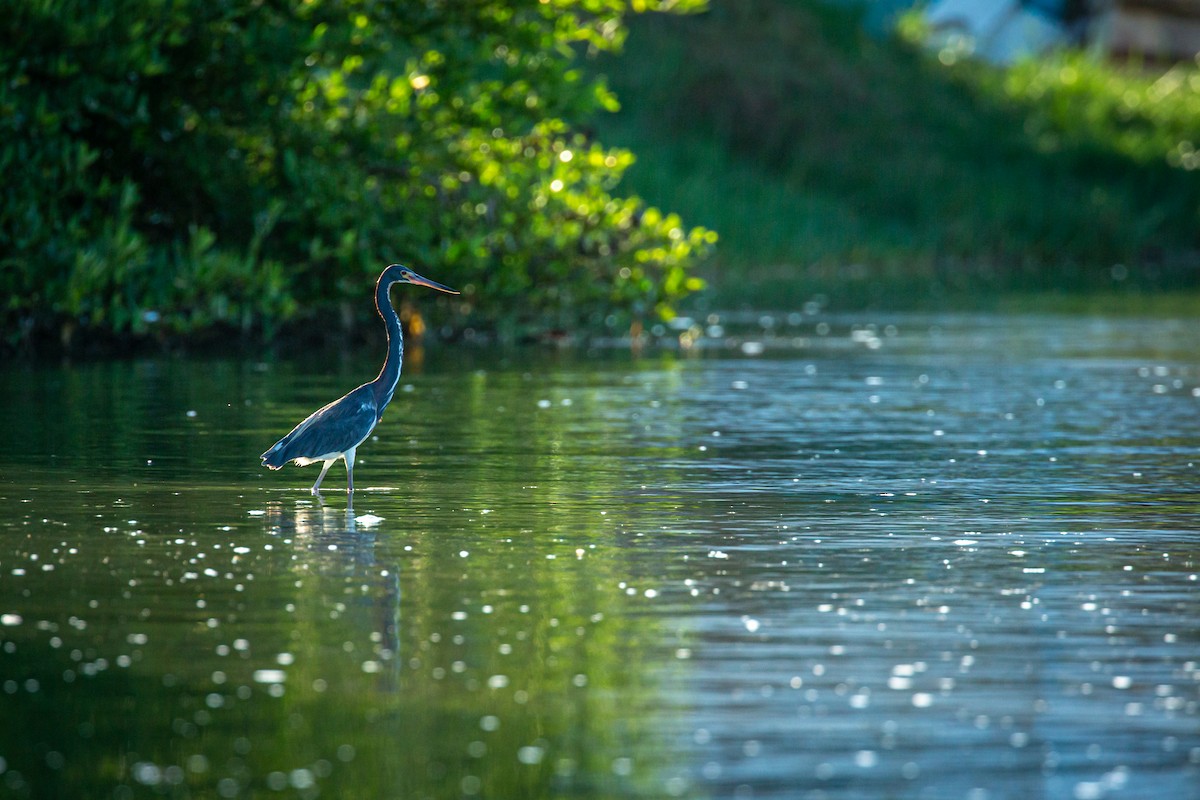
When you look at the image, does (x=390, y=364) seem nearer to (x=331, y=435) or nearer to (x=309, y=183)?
(x=331, y=435)

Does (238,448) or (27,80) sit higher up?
(27,80)

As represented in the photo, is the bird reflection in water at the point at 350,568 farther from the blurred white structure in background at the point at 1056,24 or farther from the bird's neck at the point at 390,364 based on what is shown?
the blurred white structure in background at the point at 1056,24

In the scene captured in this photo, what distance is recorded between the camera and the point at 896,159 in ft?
140

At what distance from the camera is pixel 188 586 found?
905 centimetres

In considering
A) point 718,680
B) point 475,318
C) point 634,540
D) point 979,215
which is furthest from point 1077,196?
point 718,680

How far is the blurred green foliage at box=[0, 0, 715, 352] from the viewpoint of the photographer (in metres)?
20.0

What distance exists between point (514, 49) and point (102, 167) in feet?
14.3

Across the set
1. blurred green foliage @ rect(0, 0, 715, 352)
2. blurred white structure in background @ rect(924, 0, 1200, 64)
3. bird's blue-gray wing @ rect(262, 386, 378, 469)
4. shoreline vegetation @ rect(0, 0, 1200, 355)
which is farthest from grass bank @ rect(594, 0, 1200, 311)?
bird's blue-gray wing @ rect(262, 386, 378, 469)

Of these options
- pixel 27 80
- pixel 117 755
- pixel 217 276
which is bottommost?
pixel 117 755

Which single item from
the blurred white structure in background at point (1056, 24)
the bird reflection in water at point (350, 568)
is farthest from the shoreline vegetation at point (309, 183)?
the blurred white structure in background at point (1056, 24)

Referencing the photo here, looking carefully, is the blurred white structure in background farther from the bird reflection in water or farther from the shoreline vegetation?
the bird reflection in water

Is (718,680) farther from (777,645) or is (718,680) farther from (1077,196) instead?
(1077,196)

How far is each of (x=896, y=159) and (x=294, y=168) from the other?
2290 centimetres

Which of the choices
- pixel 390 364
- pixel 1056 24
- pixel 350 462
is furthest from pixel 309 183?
pixel 1056 24
